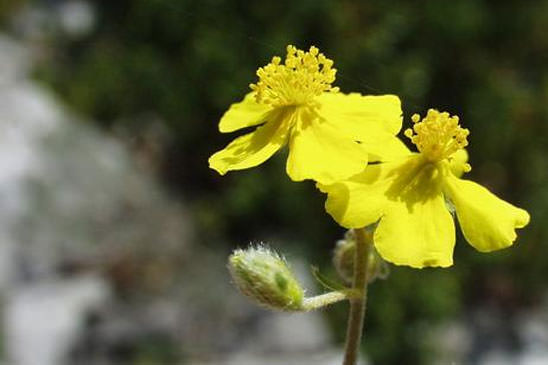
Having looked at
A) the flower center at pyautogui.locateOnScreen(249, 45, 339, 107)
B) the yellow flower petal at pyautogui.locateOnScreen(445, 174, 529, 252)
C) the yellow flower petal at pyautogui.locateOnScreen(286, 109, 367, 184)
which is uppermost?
the flower center at pyautogui.locateOnScreen(249, 45, 339, 107)

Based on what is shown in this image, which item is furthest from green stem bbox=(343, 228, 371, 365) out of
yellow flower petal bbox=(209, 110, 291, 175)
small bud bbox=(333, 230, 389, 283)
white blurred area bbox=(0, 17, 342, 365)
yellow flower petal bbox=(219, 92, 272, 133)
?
white blurred area bbox=(0, 17, 342, 365)

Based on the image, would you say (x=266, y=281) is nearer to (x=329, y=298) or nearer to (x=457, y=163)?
(x=329, y=298)

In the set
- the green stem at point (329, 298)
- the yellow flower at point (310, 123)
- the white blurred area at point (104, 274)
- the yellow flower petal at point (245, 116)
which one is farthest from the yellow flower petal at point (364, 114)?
the white blurred area at point (104, 274)

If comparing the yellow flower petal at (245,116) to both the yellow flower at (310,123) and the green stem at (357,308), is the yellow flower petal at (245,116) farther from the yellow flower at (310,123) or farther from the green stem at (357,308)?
the green stem at (357,308)

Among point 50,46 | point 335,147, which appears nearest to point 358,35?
point 50,46

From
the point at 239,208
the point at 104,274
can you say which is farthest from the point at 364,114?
the point at 104,274

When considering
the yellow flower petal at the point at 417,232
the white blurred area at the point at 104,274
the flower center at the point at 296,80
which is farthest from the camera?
the white blurred area at the point at 104,274

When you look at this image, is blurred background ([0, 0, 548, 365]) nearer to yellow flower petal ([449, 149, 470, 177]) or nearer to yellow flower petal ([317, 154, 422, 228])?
yellow flower petal ([449, 149, 470, 177])
